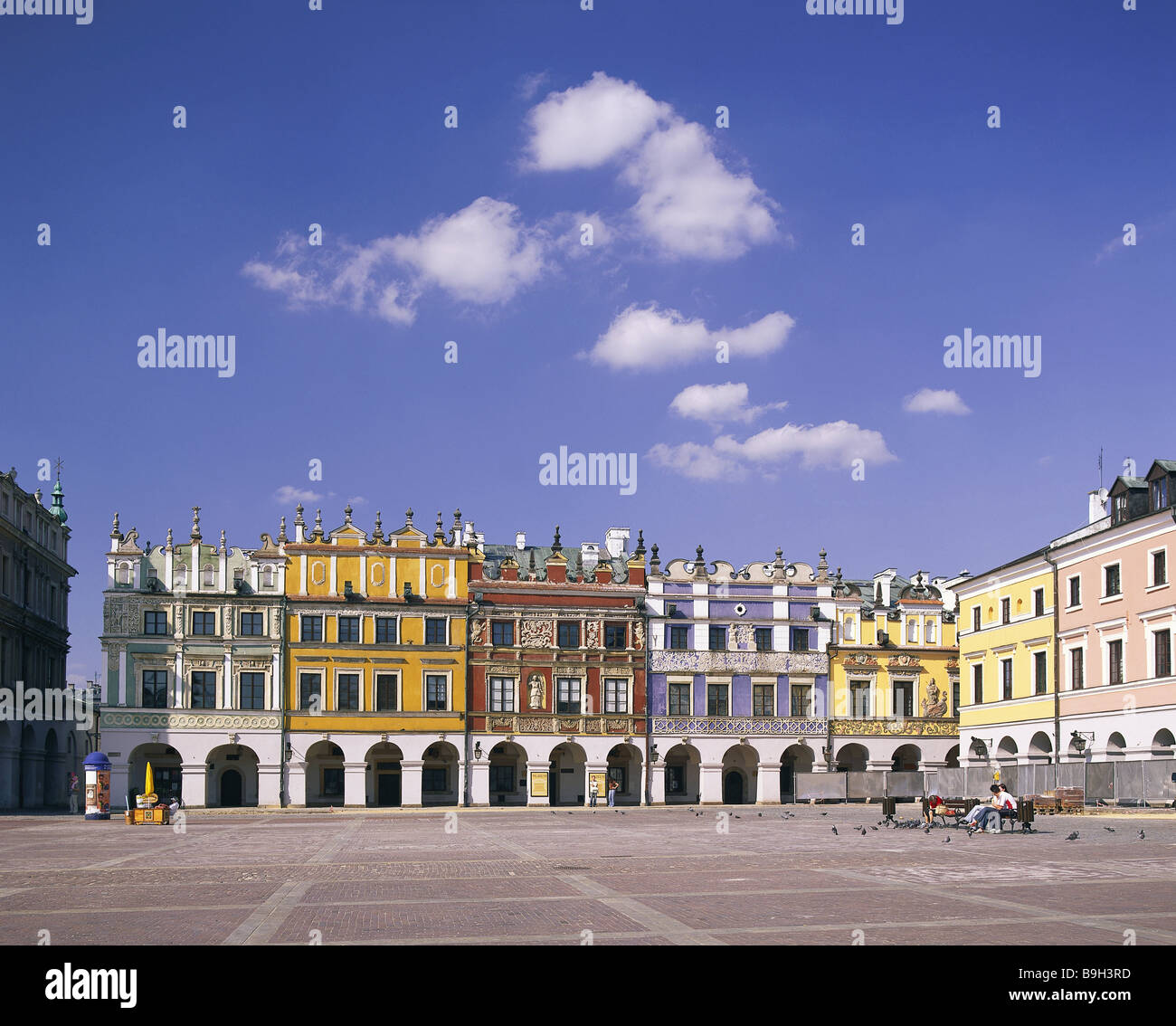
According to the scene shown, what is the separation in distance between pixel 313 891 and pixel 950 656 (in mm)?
62419

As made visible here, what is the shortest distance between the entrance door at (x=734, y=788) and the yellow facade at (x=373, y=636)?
1666 centimetres

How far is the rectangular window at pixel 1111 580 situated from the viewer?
53.2 meters

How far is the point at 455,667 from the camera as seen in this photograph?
69562 millimetres

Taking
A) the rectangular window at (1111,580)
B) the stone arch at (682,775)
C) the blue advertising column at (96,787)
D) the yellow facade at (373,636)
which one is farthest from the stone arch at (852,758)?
the blue advertising column at (96,787)

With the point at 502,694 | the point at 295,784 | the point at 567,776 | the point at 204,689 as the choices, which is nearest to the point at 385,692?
the point at 502,694

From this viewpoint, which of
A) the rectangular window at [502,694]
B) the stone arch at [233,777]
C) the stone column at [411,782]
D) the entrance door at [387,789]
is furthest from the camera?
the rectangular window at [502,694]

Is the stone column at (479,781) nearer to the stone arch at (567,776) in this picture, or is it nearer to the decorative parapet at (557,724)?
the decorative parapet at (557,724)

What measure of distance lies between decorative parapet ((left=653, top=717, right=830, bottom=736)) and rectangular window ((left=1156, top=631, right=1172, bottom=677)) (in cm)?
2672

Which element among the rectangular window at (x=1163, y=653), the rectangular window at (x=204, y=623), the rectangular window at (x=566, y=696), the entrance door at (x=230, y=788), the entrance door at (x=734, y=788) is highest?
the rectangular window at (x=204, y=623)

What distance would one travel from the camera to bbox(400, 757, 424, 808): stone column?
68125 millimetres
